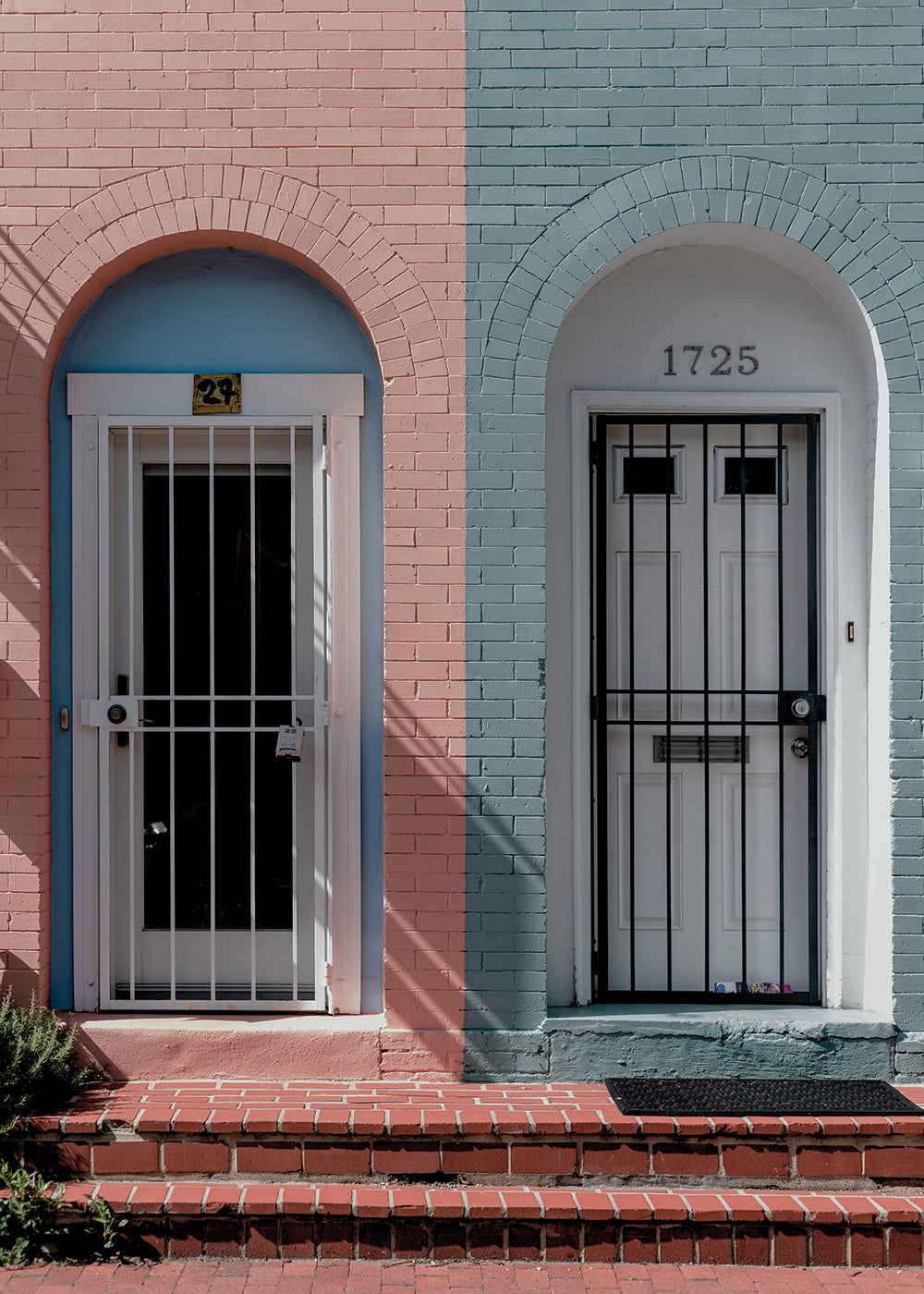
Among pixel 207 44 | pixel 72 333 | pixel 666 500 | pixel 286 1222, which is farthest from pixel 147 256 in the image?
pixel 286 1222

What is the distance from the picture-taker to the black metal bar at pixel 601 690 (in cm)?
455

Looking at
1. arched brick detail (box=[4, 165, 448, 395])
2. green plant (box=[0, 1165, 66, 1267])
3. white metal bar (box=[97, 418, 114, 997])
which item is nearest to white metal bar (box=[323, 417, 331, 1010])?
arched brick detail (box=[4, 165, 448, 395])

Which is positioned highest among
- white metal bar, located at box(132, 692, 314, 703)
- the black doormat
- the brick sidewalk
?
white metal bar, located at box(132, 692, 314, 703)

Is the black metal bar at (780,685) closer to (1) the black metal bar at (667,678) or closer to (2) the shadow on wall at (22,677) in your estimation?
(1) the black metal bar at (667,678)

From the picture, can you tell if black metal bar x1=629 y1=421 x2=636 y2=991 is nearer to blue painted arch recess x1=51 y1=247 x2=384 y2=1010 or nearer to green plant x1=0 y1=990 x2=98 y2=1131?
blue painted arch recess x1=51 y1=247 x2=384 y2=1010

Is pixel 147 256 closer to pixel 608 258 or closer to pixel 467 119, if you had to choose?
pixel 467 119

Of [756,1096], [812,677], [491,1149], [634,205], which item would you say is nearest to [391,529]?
[634,205]

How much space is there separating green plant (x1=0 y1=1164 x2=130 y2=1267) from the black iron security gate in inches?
81.8

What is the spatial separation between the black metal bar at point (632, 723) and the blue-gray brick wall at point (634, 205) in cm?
54

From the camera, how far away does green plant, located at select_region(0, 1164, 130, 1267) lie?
141 inches

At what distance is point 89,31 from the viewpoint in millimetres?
4250

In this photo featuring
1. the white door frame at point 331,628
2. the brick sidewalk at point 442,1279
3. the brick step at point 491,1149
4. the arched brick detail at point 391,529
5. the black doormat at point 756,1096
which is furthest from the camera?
the white door frame at point 331,628

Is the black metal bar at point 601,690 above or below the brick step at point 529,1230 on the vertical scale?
above

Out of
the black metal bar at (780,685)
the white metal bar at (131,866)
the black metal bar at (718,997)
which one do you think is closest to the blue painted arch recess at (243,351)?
the white metal bar at (131,866)
